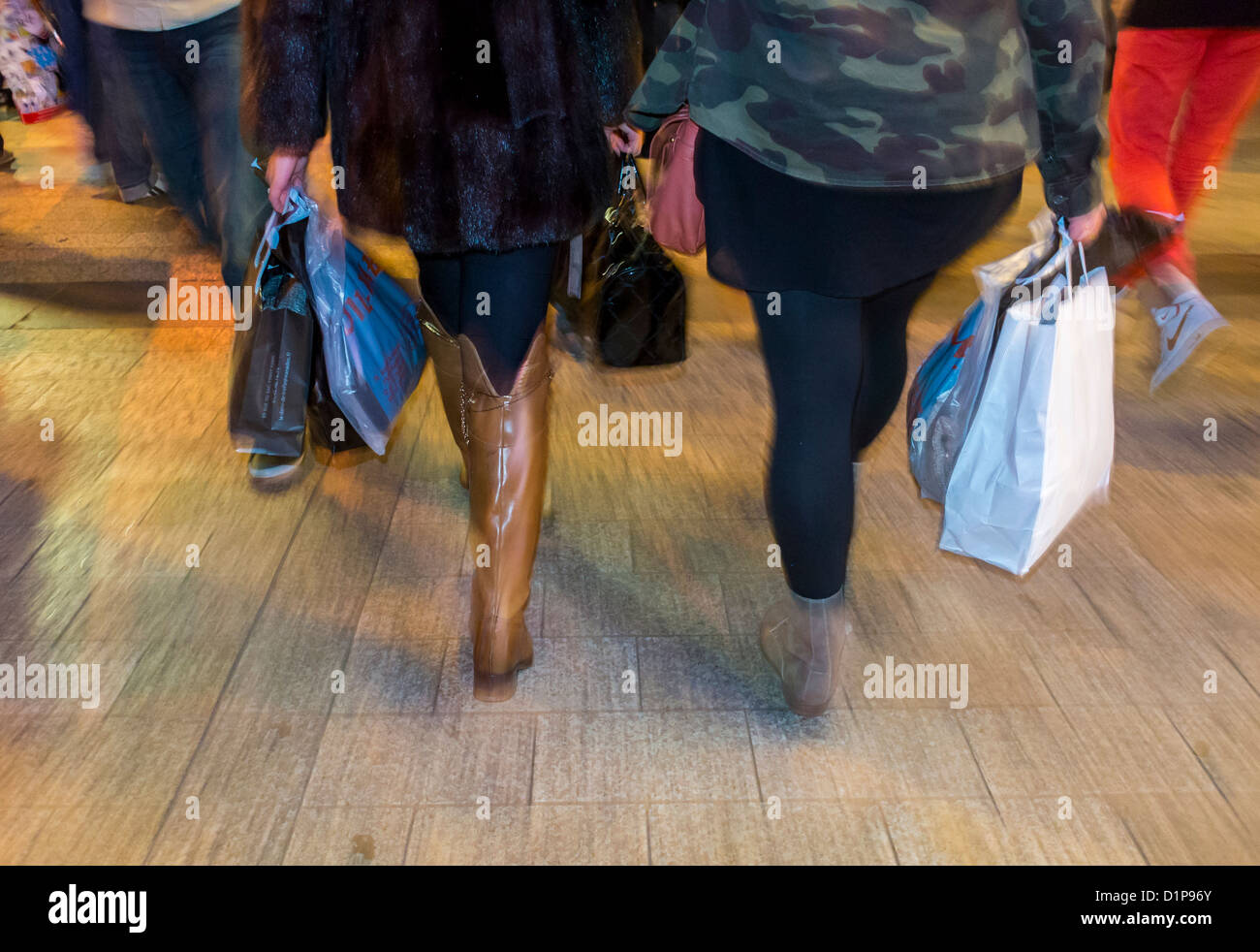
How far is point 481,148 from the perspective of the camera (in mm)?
1729

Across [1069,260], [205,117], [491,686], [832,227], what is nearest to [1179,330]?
[1069,260]

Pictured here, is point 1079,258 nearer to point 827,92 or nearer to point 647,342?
point 827,92

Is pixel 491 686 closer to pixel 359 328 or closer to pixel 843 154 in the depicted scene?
pixel 359 328

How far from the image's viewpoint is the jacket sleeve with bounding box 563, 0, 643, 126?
180 cm

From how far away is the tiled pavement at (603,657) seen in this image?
1745 mm

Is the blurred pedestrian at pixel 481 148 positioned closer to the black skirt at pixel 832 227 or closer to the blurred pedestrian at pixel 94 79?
the black skirt at pixel 832 227

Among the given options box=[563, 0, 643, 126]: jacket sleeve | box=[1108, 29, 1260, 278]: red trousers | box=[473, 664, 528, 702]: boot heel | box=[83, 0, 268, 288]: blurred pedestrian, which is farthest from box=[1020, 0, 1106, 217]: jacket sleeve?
box=[83, 0, 268, 288]: blurred pedestrian

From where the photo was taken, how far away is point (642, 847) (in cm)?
170

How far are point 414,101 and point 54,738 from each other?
3.96ft

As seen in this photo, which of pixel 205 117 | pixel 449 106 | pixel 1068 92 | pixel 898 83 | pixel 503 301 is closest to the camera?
pixel 898 83

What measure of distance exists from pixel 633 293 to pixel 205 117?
3.58 ft

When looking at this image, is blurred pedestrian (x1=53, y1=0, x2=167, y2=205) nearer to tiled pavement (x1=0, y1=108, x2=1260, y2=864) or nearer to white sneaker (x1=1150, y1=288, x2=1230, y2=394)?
tiled pavement (x1=0, y1=108, x2=1260, y2=864)

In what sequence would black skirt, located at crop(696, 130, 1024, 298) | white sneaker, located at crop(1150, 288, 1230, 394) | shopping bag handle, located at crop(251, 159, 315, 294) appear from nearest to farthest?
black skirt, located at crop(696, 130, 1024, 298) → shopping bag handle, located at crop(251, 159, 315, 294) → white sneaker, located at crop(1150, 288, 1230, 394)

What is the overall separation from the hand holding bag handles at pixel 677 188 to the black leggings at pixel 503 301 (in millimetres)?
182
